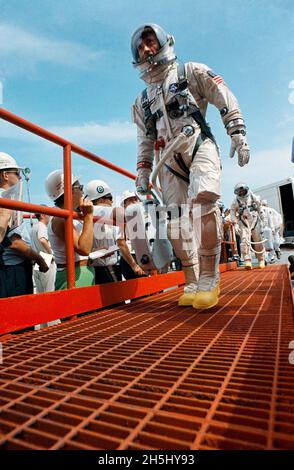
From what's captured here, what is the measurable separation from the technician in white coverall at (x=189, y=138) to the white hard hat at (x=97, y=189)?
151 centimetres

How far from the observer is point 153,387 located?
2.84 feet

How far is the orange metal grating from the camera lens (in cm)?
63

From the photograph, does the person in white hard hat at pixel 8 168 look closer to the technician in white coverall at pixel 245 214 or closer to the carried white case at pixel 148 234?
the carried white case at pixel 148 234

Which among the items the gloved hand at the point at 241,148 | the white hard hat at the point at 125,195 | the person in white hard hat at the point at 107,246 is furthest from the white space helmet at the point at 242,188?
the gloved hand at the point at 241,148


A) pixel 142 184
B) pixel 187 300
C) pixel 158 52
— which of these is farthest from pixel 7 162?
pixel 187 300

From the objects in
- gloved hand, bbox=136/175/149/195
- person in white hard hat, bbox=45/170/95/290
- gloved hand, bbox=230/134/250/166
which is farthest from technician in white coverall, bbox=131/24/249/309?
person in white hard hat, bbox=45/170/95/290

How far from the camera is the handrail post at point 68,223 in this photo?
2125 millimetres

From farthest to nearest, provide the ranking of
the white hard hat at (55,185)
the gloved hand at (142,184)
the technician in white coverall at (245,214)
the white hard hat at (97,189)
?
the technician in white coverall at (245,214) < the white hard hat at (97,189) < the white hard hat at (55,185) < the gloved hand at (142,184)

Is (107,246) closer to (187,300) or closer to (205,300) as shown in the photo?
(187,300)

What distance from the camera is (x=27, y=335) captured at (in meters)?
1.59

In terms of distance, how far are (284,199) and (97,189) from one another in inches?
582

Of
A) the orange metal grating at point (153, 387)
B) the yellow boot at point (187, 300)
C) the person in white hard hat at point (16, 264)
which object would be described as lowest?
the orange metal grating at point (153, 387)
